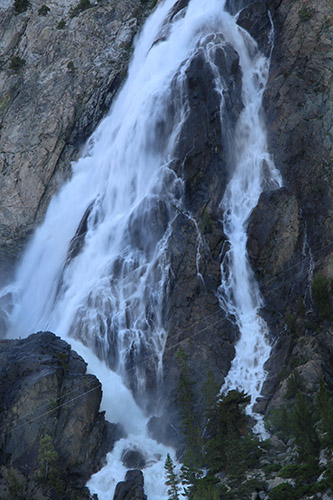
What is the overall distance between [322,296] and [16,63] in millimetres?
41590

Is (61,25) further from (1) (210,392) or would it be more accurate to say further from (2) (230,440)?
(2) (230,440)

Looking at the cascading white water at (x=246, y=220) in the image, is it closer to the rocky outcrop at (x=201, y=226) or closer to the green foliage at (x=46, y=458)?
the rocky outcrop at (x=201, y=226)

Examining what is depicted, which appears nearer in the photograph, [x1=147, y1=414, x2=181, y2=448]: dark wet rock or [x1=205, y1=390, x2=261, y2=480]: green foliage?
[x1=205, y1=390, x2=261, y2=480]: green foliage

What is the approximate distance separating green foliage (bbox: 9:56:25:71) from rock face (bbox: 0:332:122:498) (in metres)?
36.2

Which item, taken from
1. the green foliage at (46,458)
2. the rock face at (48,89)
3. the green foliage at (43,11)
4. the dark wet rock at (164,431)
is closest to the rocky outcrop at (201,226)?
the dark wet rock at (164,431)

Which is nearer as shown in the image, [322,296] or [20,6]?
[322,296]

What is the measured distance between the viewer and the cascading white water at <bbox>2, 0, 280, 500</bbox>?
32.9 meters

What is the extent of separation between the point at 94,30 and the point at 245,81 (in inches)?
884

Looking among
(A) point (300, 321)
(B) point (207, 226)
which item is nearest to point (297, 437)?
(A) point (300, 321)

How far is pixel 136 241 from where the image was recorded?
1484 inches

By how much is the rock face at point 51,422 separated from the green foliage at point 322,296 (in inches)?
507

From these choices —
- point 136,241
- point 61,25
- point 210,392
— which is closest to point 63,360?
point 210,392

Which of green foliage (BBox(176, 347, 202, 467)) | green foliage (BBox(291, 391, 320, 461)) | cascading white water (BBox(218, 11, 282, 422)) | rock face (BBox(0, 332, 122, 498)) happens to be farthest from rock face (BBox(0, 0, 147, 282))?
green foliage (BBox(291, 391, 320, 461))

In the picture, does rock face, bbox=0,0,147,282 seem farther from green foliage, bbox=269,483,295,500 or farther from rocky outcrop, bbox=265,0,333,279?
green foliage, bbox=269,483,295,500
